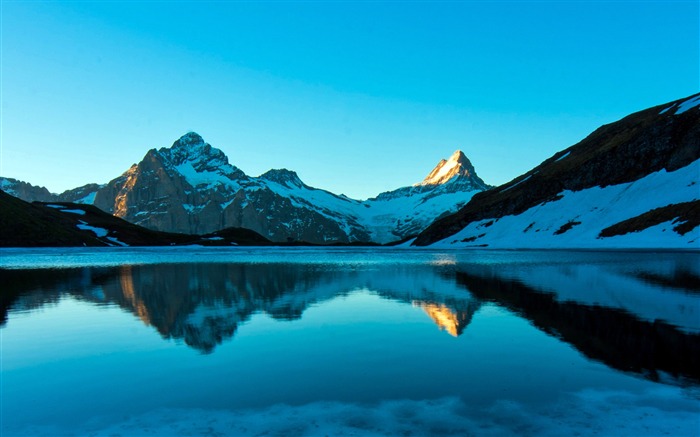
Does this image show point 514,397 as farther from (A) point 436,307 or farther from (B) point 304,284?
(B) point 304,284

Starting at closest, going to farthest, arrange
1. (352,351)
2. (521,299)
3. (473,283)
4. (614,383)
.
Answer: (614,383) → (352,351) → (521,299) → (473,283)

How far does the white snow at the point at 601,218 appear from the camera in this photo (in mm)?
99875

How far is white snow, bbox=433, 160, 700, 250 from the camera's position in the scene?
3932 inches

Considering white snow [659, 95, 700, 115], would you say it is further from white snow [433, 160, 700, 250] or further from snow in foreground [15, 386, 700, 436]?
snow in foreground [15, 386, 700, 436]

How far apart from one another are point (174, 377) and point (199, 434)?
434cm

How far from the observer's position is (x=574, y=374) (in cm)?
1295

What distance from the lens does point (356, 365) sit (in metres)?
14.3

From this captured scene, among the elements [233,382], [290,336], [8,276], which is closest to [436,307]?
[290,336]

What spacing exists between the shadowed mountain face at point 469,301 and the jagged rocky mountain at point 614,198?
67290 millimetres

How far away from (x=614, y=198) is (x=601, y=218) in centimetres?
1118

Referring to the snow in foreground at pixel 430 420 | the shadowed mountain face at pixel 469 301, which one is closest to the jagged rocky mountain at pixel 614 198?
the shadowed mountain face at pixel 469 301

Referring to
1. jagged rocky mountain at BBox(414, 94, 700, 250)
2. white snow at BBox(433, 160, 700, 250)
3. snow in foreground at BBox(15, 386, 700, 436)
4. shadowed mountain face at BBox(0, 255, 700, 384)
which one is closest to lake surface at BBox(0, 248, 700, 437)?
snow in foreground at BBox(15, 386, 700, 436)

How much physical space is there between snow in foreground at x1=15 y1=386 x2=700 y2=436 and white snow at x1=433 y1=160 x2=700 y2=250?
93.4m

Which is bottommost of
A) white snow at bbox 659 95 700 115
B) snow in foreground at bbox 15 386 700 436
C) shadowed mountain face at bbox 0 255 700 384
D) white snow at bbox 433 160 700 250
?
snow in foreground at bbox 15 386 700 436
